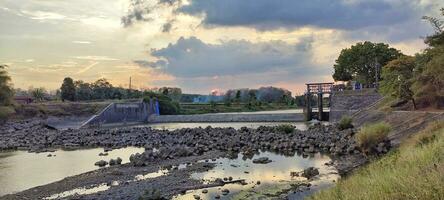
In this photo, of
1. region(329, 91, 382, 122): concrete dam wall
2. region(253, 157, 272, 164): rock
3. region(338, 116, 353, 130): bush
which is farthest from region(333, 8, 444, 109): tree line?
region(253, 157, 272, 164): rock

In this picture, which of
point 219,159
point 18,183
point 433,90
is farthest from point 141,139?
point 433,90

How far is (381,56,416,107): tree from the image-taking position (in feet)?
150

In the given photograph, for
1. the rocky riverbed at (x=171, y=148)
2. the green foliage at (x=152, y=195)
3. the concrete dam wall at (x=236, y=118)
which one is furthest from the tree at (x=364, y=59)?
the green foliage at (x=152, y=195)

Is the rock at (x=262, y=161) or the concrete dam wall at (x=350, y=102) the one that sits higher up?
the concrete dam wall at (x=350, y=102)

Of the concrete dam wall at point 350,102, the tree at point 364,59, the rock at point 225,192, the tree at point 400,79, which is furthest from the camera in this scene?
the tree at point 364,59

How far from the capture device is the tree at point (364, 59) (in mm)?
89625

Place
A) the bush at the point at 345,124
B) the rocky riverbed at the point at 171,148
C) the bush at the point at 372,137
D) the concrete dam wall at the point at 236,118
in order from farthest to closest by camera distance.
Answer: the concrete dam wall at the point at 236,118, the bush at the point at 345,124, the bush at the point at 372,137, the rocky riverbed at the point at 171,148

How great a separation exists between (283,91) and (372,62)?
98544mm

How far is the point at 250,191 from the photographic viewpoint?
20.0 meters

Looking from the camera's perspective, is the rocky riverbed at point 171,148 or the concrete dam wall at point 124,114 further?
the concrete dam wall at point 124,114

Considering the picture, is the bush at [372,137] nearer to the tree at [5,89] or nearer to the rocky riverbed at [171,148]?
the rocky riverbed at [171,148]

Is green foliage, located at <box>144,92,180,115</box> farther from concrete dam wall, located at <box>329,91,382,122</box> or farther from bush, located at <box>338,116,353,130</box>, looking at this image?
bush, located at <box>338,116,353,130</box>

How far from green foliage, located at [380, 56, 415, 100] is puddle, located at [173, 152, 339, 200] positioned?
17921 millimetres

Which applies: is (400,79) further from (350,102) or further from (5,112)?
(5,112)
